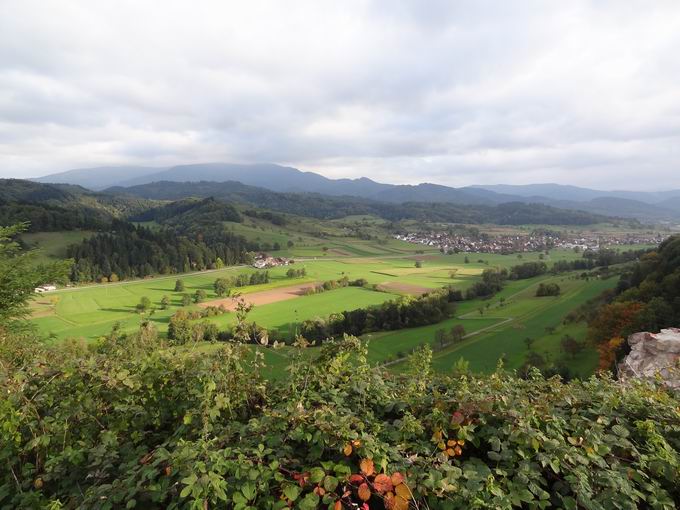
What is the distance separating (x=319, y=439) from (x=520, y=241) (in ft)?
548

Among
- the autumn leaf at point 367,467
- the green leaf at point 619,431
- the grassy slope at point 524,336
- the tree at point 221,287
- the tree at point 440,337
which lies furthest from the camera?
the tree at point 221,287

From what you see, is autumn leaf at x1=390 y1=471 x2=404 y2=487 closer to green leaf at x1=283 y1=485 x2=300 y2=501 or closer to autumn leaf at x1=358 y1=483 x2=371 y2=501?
autumn leaf at x1=358 y1=483 x2=371 y2=501

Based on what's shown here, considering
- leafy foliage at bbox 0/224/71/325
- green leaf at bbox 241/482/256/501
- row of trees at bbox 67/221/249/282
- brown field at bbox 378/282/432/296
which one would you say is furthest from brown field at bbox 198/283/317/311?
green leaf at bbox 241/482/256/501

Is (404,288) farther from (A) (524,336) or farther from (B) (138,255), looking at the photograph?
(B) (138,255)

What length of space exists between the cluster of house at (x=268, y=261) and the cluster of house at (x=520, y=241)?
6711 cm

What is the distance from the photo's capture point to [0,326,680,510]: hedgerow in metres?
2.71

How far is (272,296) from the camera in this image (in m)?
65.9

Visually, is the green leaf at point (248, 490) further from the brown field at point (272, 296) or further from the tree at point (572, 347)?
the brown field at point (272, 296)

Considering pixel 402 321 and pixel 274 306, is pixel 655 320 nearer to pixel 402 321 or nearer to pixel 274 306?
pixel 402 321

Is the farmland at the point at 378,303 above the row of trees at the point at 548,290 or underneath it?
underneath

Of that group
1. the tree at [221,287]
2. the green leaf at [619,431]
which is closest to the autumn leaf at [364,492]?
the green leaf at [619,431]

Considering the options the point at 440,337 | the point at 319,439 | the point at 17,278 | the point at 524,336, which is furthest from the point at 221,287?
the point at 319,439

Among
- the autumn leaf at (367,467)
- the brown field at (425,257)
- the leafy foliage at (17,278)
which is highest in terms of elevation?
the autumn leaf at (367,467)

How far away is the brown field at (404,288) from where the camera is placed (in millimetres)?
66625
